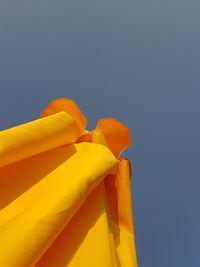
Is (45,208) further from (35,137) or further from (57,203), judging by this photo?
(35,137)

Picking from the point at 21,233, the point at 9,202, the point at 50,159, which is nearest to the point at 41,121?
the point at 50,159

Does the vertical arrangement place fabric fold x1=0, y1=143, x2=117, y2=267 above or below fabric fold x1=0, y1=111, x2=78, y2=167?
below

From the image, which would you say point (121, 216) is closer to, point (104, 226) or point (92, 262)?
point (104, 226)

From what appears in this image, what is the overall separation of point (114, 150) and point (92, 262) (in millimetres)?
605

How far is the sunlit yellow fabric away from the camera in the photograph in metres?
0.67

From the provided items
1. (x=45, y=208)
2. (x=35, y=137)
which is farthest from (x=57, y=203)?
(x=35, y=137)

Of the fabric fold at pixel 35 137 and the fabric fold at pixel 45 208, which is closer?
the fabric fold at pixel 45 208

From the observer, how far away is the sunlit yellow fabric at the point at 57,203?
0.67 meters

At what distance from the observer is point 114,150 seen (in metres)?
1.33

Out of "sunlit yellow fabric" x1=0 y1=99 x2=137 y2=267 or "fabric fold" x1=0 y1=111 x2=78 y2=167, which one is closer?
"sunlit yellow fabric" x1=0 y1=99 x2=137 y2=267

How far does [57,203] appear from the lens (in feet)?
2.42

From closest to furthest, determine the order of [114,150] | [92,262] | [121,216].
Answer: [92,262], [121,216], [114,150]

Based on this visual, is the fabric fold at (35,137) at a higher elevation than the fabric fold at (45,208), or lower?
higher

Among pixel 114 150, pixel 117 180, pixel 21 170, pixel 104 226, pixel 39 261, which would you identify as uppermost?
pixel 114 150
